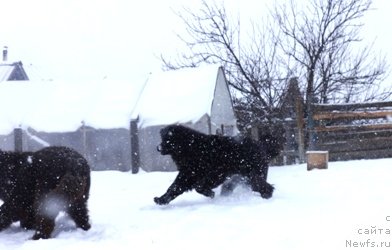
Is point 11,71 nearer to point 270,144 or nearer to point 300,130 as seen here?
point 300,130

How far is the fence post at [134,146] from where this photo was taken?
12789 mm

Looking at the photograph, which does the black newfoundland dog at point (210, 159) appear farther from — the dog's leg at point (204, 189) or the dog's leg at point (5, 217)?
the dog's leg at point (5, 217)

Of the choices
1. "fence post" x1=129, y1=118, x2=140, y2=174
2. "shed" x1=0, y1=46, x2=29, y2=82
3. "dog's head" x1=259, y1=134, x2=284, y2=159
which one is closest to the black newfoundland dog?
"dog's head" x1=259, y1=134, x2=284, y2=159

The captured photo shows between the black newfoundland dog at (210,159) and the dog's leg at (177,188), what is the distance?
13 mm

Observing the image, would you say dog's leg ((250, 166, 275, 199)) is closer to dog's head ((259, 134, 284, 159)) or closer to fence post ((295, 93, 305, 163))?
dog's head ((259, 134, 284, 159))

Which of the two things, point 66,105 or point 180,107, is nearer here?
point 180,107

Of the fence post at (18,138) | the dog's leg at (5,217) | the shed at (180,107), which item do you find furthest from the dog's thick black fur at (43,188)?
the fence post at (18,138)

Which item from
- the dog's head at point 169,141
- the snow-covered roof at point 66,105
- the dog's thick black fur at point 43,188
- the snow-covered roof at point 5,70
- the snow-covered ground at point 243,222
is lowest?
the snow-covered ground at point 243,222

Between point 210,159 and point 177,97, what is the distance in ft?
24.2

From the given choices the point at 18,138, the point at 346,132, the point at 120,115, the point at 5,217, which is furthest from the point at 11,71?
the point at 5,217

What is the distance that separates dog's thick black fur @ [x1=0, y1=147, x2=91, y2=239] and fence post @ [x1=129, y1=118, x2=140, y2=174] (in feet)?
25.2

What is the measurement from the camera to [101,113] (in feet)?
44.5

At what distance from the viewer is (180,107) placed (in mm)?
13070

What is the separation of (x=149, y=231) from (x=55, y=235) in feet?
2.90
